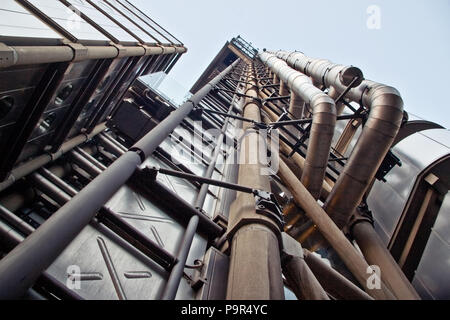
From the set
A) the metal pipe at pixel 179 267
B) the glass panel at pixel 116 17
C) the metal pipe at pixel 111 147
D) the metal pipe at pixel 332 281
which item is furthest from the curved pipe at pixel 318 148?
the glass panel at pixel 116 17

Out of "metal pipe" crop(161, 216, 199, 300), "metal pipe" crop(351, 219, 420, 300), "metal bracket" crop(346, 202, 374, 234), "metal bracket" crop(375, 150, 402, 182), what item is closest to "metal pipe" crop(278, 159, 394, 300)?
"metal pipe" crop(351, 219, 420, 300)

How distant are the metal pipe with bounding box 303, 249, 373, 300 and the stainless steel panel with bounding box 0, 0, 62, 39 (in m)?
4.83

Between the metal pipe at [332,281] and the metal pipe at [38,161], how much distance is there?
4.45 metres

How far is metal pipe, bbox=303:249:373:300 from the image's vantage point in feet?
9.61

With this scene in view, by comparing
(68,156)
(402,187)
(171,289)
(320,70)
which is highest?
(320,70)

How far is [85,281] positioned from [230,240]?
1.41 m

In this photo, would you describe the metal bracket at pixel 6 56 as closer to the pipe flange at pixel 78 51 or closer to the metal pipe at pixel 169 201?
the pipe flange at pixel 78 51

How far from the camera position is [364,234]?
4.32 metres

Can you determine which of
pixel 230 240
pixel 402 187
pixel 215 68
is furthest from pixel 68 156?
pixel 215 68

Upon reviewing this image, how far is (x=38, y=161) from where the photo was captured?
4785 millimetres

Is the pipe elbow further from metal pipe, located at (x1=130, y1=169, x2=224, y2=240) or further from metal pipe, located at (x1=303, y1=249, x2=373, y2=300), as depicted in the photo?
metal pipe, located at (x1=130, y1=169, x2=224, y2=240)

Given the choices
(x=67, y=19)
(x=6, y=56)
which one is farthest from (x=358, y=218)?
(x=67, y=19)

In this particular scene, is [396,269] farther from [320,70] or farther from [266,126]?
[320,70]

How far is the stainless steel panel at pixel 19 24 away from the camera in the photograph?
11.6ft
